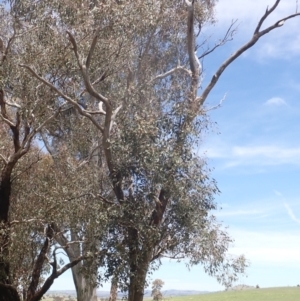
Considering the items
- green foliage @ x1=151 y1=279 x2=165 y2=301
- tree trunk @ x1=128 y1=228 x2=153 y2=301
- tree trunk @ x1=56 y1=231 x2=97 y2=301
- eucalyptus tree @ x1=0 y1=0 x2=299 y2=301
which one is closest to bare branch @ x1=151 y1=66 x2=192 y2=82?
eucalyptus tree @ x1=0 y1=0 x2=299 y2=301

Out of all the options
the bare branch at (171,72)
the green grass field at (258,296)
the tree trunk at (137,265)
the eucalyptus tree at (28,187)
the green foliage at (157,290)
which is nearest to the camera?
the tree trunk at (137,265)

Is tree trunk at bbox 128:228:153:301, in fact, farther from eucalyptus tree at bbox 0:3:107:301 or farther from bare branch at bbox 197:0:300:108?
bare branch at bbox 197:0:300:108

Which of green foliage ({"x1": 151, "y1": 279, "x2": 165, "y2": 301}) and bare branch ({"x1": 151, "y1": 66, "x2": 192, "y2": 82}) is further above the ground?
bare branch ({"x1": 151, "y1": 66, "x2": 192, "y2": 82})

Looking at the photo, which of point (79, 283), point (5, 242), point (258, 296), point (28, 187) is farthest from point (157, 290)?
point (258, 296)

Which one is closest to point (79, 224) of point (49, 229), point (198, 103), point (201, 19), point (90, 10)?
point (49, 229)

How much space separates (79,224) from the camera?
952cm

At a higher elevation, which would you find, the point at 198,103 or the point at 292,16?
the point at 292,16

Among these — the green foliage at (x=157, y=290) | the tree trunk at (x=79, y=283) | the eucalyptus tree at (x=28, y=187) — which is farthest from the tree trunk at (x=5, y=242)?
the green foliage at (x=157, y=290)

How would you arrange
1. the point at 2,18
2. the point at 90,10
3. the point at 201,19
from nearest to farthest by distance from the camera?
the point at 90,10 < the point at 2,18 < the point at 201,19

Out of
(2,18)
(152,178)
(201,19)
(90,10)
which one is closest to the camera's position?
(152,178)

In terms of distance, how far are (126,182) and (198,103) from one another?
→ 200 centimetres

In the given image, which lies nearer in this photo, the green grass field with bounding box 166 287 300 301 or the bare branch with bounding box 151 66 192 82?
the bare branch with bounding box 151 66 192 82

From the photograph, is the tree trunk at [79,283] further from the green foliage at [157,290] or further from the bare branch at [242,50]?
the bare branch at [242,50]

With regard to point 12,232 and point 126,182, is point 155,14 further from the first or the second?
point 12,232
